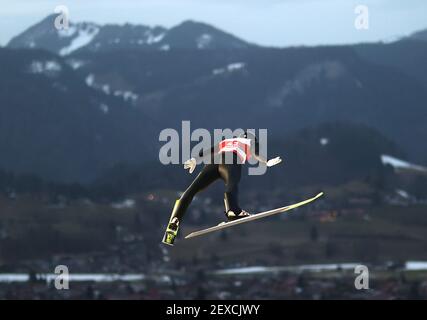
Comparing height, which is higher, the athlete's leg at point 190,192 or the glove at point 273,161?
the glove at point 273,161

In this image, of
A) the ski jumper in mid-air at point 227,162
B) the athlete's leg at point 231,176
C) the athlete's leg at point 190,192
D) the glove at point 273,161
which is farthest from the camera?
the athlete's leg at point 190,192

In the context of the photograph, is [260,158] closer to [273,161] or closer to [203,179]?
[273,161]

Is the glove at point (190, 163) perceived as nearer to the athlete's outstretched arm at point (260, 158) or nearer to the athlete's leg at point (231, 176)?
the athlete's leg at point (231, 176)

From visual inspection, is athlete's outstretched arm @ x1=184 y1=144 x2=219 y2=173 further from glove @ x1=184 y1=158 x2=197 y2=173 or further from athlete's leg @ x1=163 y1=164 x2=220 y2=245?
athlete's leg @ x1=163 y1=164 x2=220 y2=245

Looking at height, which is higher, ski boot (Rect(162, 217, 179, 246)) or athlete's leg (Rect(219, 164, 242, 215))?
athlete's leg (Rect(219, 164, 242, 215))

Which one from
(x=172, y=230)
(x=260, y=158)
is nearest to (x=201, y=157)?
(x=260, y=158)

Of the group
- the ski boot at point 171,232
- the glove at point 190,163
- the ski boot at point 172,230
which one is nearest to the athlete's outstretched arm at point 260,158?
the glove at point 190,163

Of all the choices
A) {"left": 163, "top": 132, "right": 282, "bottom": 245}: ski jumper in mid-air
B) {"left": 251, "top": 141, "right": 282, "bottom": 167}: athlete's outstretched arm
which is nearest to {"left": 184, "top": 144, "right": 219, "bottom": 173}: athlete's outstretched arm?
{"left": 163, "top": 132, "right": 282, "bottom": 245}: ski jumper in mid-air

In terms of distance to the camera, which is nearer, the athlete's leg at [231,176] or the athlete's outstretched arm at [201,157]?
the athlete's outstretched arm at [201,157]

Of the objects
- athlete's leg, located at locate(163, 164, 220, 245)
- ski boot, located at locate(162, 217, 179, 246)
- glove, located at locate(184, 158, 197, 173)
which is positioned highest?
glove, located at locate(184, 158, 197, 173)
